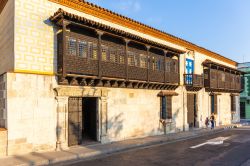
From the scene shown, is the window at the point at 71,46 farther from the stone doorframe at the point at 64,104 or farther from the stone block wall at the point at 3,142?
the stone block wall at the point at 3,142

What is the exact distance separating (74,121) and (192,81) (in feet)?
40.6

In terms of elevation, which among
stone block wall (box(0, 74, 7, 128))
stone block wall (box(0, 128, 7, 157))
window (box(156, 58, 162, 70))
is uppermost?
window (box(156, 58, 162, 70))

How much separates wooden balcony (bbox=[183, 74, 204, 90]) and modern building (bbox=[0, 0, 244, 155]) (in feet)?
6.29

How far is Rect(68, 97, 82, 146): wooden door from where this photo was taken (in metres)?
12.9

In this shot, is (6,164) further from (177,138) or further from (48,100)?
(177,138)

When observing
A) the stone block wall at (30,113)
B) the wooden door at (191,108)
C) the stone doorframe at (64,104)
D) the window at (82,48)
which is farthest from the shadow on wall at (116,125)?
the wooden door at (191,108)

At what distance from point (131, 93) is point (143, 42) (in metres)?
3.38

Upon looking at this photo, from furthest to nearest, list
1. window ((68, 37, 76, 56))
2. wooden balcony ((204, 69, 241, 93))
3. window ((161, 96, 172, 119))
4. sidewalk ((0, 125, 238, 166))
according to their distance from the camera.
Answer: wooden balcony ((204, 69, 241, 93))
window ((161, 96, 172, 119))
window ((68, 37, 76, 56))
sidewalk ((0, 125, 238, 166))

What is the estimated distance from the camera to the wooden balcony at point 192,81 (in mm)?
21953

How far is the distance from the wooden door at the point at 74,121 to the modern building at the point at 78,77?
5 centimetres

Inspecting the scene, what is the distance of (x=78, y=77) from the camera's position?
41.4 feet

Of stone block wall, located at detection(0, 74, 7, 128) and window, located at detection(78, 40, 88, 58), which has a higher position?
window, located at detection(78, 40, 88, 58)

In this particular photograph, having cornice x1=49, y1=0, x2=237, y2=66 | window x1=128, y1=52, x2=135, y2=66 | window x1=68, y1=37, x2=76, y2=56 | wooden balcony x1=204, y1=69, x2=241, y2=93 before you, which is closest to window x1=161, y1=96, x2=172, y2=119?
window x1=128, y1=52, x2=135, y2=66

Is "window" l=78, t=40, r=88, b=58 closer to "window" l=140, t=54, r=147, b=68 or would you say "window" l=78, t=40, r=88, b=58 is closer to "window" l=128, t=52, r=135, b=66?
"window" l=128, t=52, r=135, b=66
